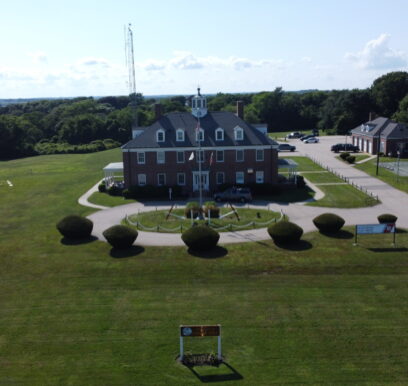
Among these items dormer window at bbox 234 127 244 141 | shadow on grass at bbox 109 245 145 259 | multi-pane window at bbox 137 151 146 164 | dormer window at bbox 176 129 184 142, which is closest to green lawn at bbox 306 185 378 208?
dormer window at bbox 234 127 244 141

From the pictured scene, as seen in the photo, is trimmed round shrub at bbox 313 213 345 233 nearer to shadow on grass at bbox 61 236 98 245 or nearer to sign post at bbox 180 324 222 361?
shadow on grass at bbox 61 236 98 245

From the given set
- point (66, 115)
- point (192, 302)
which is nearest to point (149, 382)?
point (192, 302)

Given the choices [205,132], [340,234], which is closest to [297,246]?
[340,234]

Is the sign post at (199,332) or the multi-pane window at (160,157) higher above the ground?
the multi-pane window at (160,157)

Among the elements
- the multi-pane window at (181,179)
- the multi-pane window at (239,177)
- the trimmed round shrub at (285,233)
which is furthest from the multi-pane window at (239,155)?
the trimmed round shrub at (285,233)

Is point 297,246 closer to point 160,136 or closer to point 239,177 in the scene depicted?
point 239,177

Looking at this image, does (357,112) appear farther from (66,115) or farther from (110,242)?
(110,242)

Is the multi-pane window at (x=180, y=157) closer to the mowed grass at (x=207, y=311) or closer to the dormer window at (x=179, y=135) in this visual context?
the dormer window at (x=179, y=135)
